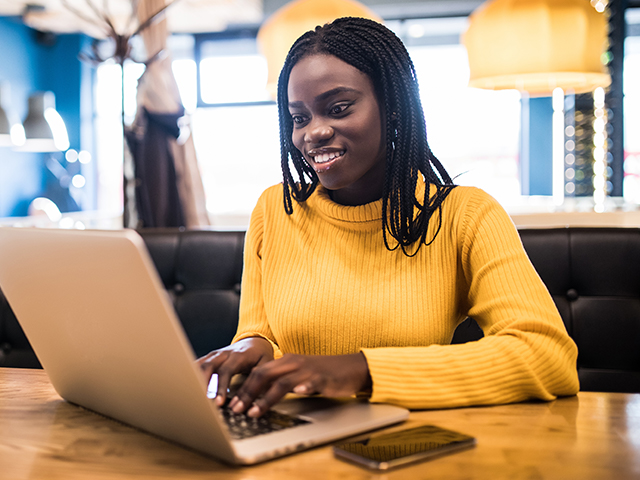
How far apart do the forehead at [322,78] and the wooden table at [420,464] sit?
1.79ft

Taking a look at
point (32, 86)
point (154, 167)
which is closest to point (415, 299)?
point (154, 167)

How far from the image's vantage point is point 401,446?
0.58 meters

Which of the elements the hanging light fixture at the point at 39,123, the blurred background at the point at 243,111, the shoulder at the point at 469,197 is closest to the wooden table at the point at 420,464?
A: the shoulder at the point at 469,197

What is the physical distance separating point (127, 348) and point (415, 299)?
1.86ft

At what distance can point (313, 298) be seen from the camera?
109 centimetres

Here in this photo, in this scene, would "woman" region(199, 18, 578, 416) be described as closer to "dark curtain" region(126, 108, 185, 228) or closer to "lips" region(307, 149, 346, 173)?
"lips" region(307, 149, 346, 173)

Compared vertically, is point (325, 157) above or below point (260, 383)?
above

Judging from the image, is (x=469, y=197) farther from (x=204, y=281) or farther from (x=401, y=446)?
(x=204, y=281)

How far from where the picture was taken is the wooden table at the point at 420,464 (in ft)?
1.77

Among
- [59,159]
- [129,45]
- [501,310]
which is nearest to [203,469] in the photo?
[501,310]

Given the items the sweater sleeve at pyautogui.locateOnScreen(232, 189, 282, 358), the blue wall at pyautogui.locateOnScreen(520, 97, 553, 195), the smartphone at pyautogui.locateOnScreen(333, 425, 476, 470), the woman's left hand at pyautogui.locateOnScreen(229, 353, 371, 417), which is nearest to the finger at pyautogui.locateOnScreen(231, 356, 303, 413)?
the woman's left hand at pyautogui.locateOnScreen(229, 353, 371, 417)

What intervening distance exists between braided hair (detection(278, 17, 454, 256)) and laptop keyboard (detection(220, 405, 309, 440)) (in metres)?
0.48

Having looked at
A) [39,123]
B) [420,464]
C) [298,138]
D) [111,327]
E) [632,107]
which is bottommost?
[420,464]

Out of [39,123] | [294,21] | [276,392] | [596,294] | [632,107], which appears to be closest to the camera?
[276,392]
